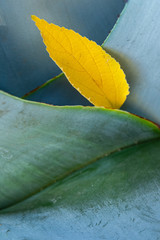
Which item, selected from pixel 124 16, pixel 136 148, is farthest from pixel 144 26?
pixel 136 148

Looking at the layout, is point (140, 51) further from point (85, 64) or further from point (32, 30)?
point (32, 30)

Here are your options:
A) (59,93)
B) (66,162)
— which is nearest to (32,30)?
(59,93)

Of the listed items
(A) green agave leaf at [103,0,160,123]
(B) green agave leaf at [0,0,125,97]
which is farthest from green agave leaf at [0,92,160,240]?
(B) green agave leaf at [0,0,125,97]

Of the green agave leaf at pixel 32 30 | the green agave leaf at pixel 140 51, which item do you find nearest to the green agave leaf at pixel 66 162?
the green agave leaf at pixel 140 51

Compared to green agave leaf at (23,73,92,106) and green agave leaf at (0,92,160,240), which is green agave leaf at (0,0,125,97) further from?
green agave leaf at (0,92,160,240)

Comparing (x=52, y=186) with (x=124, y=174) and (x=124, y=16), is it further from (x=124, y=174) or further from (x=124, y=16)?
(x=124, y=16)

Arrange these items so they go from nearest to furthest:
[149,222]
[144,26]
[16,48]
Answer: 1. [149,222]
2. [144,26]
3. [16,48]

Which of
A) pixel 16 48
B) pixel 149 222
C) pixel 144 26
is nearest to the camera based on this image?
pixel 149 222
